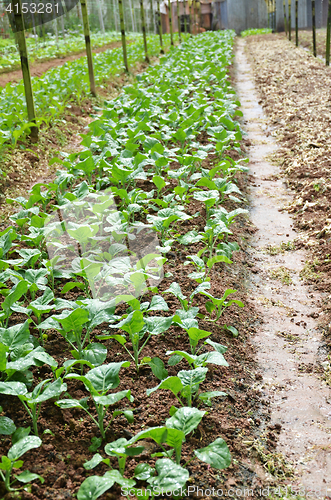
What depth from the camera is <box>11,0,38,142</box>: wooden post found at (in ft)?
19.2

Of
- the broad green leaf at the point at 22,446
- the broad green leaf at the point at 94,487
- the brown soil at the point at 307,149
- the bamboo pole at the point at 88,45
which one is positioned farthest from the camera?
the bamboo pole at the point at 88,45

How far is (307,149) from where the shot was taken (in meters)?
6.23

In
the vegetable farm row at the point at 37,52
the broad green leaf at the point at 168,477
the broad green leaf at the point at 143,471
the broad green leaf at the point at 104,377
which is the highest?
the vegetable farm row at the point at 37,52

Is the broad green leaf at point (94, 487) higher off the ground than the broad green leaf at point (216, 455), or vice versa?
the broad green leaf at point (94, 487)

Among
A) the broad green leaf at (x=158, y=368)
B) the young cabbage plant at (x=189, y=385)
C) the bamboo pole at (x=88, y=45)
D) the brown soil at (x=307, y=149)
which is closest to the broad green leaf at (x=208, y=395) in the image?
the young cabbage plant at (x=189, y=385)

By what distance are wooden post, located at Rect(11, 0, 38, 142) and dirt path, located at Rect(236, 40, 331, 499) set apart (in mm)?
3489

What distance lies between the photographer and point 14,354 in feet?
7.62

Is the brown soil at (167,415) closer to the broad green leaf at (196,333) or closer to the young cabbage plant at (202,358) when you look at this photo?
the young cabbage plant at (202,358)

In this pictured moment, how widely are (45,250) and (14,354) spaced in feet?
4.80

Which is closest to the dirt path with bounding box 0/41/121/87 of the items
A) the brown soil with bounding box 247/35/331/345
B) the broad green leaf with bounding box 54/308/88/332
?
the brown soil with bounding box 247/35/331/345

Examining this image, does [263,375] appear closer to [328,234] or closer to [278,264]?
[278,264]

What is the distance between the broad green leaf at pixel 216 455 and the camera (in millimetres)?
1823

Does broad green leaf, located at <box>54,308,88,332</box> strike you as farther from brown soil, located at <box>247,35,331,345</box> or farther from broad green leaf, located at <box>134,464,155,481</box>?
brown soil, located at <box>247,35,331,345</box>

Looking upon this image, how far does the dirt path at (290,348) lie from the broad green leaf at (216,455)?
40 cm
